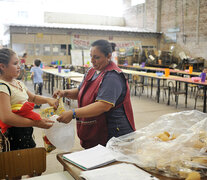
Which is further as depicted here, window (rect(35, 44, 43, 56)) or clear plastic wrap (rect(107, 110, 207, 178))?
window (rect(35, 44, 43, 56))

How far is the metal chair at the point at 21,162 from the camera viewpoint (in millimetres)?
1617

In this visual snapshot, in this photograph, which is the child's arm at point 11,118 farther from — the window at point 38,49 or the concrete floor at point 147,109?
the window at point 38,49

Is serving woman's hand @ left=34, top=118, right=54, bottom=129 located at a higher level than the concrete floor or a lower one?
higher

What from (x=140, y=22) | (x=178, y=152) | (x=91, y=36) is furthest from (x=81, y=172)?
(x=140, y=22)

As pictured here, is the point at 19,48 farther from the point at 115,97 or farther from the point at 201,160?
the point at 201,160

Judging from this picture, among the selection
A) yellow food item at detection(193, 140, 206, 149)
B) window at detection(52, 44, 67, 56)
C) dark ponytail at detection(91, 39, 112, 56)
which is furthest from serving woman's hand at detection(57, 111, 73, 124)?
window at detection(52, 44, 67, 56)

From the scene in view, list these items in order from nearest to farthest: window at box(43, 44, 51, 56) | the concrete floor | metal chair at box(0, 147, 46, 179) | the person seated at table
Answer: metal chair at box(0, 147, 46, 179)
the person seated at table
the concrete floor
window at box(43, 44, 51, 56)

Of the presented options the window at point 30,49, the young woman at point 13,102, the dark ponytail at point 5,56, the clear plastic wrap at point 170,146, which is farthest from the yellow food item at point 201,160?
the window at point 30,49

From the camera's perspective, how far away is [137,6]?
17.4m

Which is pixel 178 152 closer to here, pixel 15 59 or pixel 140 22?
pixel 15 59

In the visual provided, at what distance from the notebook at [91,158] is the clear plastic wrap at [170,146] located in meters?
0.05

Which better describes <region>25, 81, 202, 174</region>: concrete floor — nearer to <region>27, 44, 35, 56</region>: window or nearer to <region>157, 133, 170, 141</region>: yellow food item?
<region>157, 133, 170, 141</region>: yellow food item

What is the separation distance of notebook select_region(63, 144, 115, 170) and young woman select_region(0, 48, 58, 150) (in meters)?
0.38

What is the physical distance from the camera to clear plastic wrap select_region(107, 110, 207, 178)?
1237mm
